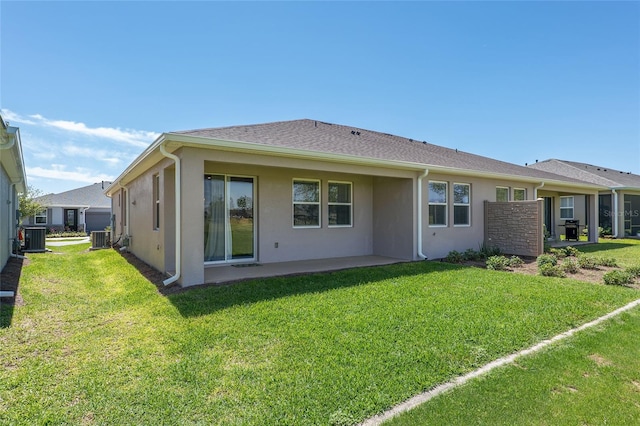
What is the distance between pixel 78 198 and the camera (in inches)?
1107

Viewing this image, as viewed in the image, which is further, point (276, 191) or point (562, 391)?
point (276, 191)

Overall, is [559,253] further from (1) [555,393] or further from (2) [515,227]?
(1) [555,393]

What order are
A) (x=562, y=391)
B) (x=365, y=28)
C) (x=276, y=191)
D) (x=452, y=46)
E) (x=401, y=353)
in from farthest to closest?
1. (x=452, y=46)
2. (x=365, y=28)
3. (x=276, y=191)
4. (x=401, y=353)
5. (x=562, y=391)

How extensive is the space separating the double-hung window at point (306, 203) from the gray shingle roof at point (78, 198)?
25.2 meters

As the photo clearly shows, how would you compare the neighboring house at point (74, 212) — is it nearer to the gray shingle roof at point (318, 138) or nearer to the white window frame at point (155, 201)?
the white window frame at point (155, 201)

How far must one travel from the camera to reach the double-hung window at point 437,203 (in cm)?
1064

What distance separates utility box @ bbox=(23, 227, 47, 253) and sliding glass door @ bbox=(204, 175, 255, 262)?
9963mm

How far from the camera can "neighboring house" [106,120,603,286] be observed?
666 cm

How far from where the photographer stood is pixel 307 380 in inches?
122

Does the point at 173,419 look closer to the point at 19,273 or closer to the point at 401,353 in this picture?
the point at 401,353

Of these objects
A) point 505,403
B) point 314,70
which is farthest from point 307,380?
point 314,70

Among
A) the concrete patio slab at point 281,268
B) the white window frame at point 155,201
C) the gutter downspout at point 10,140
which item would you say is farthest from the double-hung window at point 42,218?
the concrete patio slab at point 281,268

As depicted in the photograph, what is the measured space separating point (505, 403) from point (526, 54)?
41.9ft

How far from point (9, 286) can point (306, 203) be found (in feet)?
22.7
